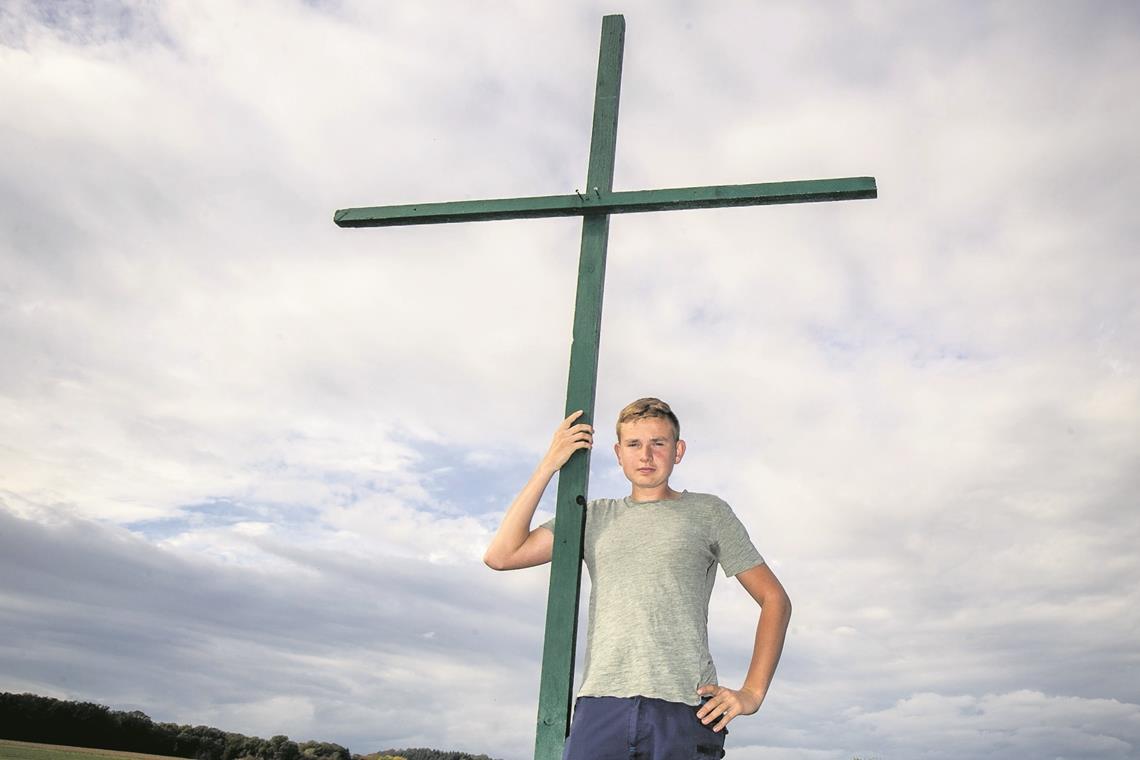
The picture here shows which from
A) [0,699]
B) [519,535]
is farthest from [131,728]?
[519,535]

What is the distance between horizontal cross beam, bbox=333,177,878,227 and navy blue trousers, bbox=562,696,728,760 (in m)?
2.72

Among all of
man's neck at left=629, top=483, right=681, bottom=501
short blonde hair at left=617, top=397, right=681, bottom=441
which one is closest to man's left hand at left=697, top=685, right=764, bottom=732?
man's neck at left=629, top=483, right=681, bottom=501

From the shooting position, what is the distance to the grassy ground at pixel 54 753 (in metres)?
12.9

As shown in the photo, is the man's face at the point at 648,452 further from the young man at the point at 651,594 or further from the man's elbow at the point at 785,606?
the man's elbow at the point at 785,606

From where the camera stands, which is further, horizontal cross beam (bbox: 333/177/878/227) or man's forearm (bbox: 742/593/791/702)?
horizontal cross beam (bbox: 333/177/878/227)

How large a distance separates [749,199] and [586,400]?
1458mm

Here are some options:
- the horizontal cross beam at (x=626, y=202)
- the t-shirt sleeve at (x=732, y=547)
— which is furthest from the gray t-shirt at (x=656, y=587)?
the horizontal cross beam at (x=626, y=202)

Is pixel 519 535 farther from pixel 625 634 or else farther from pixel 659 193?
pixel 659 193

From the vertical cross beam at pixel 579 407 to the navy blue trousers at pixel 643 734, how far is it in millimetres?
503

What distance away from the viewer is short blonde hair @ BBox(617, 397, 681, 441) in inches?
185

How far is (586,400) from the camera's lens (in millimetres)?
5008

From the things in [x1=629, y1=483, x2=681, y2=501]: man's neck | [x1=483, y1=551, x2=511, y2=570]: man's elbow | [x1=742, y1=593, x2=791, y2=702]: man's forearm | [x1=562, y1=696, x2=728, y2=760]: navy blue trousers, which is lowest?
[x1=562, y1=696, x2=728, y2=760]: navy blue trousers

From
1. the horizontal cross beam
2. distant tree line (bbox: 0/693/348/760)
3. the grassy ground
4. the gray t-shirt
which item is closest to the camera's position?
Result: the gray t-shirt

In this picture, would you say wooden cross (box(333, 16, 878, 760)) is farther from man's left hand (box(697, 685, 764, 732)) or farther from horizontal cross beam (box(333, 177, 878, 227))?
man's left hand (box(697, 685, 764, 732))
